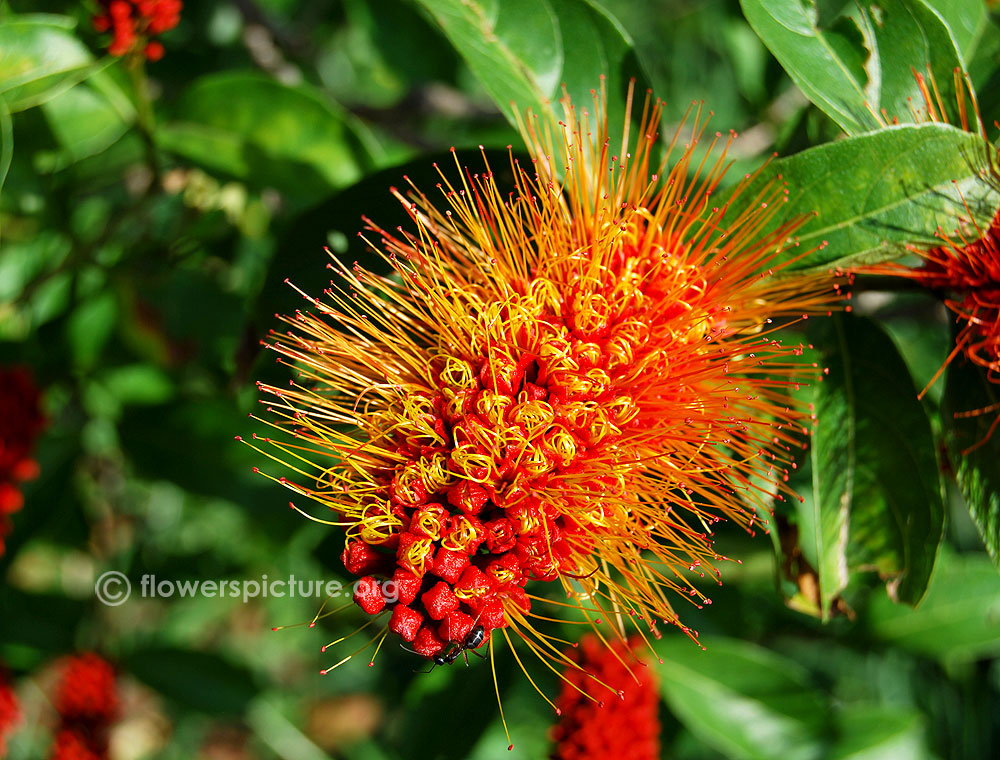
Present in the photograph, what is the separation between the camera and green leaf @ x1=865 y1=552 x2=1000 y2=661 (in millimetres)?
2188

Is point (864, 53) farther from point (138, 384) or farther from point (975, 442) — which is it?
point (138, 384)

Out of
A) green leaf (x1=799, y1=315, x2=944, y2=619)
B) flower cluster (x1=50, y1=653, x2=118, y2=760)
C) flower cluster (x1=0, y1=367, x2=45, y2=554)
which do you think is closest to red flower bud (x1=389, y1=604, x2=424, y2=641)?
green leaf (x1=799, y1=315, x2=944, y2=619)

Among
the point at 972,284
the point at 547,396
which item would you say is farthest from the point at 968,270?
the point at 547,396

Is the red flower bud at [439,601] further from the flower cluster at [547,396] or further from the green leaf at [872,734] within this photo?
the green leaf at [872,734]

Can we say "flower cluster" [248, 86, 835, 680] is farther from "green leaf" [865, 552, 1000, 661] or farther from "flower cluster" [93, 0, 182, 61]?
"green leaf" [865, 552, 1000, 661]

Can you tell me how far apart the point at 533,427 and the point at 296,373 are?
0.47m

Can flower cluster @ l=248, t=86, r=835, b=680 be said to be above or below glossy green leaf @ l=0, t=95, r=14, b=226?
below

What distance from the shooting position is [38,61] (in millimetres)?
1432

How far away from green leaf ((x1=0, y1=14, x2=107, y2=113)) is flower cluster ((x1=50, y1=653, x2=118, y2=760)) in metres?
1.50

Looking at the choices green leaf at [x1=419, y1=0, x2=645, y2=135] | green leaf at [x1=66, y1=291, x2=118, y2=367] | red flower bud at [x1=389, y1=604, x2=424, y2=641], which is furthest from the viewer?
green leaf at [x1=66, y1=291, x2=118, y2=367]

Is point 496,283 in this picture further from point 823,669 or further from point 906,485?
point 823,669

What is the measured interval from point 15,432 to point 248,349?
62cm

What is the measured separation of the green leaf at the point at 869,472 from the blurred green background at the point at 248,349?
0.42 feet

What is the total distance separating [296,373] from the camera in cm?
132
